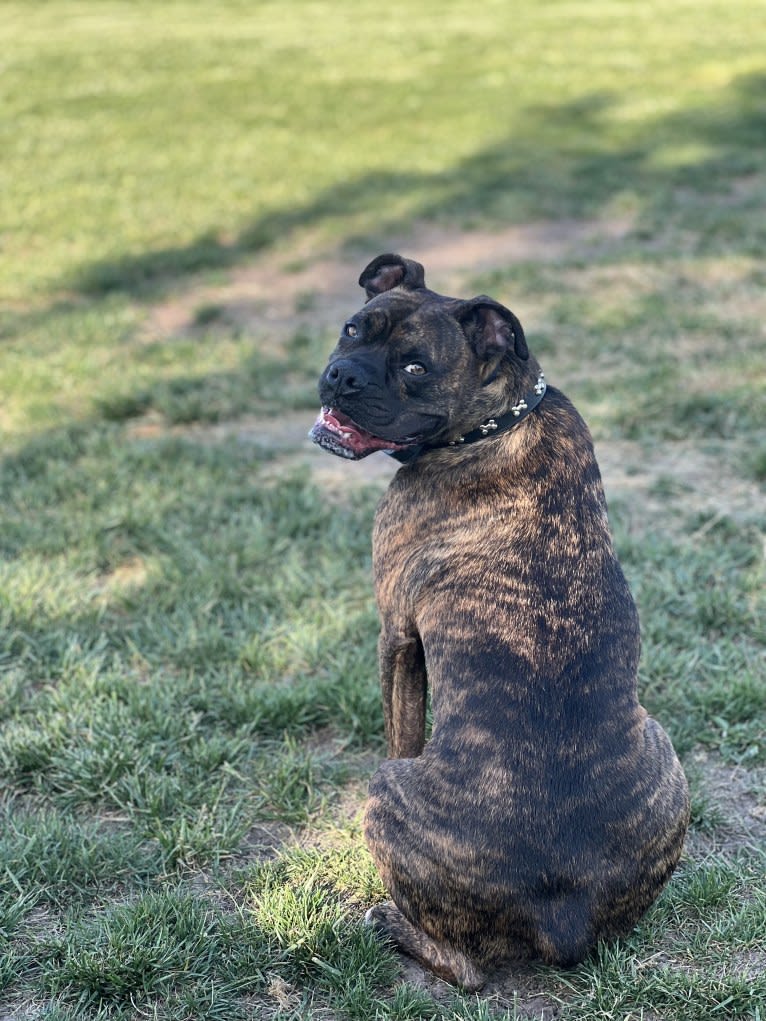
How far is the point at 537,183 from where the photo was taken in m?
11.9

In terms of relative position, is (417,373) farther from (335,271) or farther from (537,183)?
(537,183)

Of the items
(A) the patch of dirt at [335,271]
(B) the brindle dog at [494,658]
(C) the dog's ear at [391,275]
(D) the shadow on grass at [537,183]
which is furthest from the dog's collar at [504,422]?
(D) the shadow on grass at [537,183]

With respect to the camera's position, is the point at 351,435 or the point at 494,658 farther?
the point at 351,435

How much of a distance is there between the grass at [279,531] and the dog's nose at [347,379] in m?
1.44

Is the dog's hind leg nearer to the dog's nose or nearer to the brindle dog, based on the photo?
the brindle dog

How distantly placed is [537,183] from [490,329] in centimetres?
935

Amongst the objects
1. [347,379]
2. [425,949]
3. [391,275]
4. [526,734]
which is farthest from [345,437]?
[425,949]

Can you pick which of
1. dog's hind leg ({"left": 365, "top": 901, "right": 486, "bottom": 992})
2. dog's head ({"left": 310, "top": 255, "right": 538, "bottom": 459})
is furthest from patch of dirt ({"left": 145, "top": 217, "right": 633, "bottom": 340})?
dog's hind leg ({"left": 365, "top": 901, "right": 486, "bottom": 992})

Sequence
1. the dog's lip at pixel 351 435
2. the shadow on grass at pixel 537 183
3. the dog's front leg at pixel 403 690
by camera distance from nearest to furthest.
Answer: the dog's lip at pixel 351 435
the dog's front leg at pixel 403 690
the shadow on grass at pixel 537 183

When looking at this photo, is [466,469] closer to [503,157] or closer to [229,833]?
[229,833]

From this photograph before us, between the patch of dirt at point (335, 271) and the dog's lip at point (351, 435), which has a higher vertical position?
the dog's lip at point (351, 435)

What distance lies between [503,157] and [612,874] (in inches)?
439

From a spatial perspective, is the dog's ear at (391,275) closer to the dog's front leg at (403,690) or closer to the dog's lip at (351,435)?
the dog's lip at (351,435)

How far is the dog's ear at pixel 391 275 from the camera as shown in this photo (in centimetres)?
329
